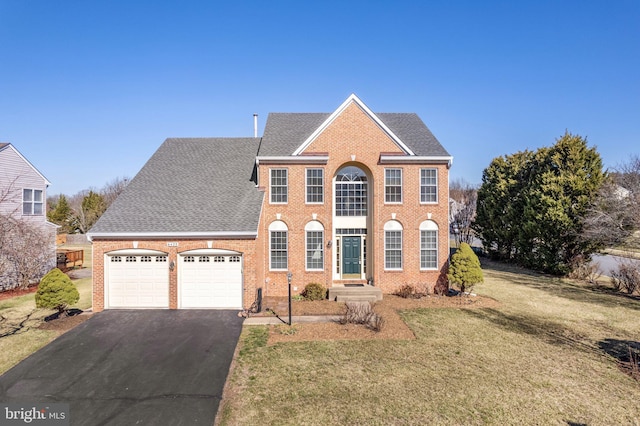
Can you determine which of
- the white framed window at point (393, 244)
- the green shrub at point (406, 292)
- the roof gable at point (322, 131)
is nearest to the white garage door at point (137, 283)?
the roof gable at point (322, 131)

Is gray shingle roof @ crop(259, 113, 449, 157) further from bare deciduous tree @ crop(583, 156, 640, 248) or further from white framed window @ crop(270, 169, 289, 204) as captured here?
bare deciduous tree @ crop(583, 156, 640, 248)

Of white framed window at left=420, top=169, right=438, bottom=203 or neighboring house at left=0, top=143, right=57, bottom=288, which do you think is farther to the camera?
neighboring house at left=0, top=143, right=57, bottom=288

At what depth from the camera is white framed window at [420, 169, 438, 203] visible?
17266 millimetres

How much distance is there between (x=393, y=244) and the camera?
56.6 feet

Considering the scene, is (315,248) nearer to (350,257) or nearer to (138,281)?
(350,257)

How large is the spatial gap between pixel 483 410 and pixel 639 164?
2720 cm

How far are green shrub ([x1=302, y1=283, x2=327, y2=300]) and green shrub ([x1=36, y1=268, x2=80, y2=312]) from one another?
10543 mm

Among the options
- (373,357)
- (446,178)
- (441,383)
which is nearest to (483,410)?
(441,383)

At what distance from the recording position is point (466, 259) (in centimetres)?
1602

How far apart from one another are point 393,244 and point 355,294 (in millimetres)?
3723

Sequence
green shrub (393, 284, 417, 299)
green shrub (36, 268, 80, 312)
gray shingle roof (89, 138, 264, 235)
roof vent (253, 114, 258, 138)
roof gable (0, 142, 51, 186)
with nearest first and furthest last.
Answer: green shrub (36, 268, 80, 312)
gray shingle roof (89, 138, 264, 235)
green shrub (393, 284, 417, 299)
roof gable (0, 142, 51, 186)
roof vent (253, 114, 258, 138)

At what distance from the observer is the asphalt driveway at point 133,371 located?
7137 mm

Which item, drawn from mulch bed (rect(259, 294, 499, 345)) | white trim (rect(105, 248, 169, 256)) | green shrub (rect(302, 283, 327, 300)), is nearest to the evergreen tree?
mulch bed (rect(259, 294, 499, 345))

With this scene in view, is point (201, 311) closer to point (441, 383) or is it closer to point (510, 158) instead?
point (441, 383)
